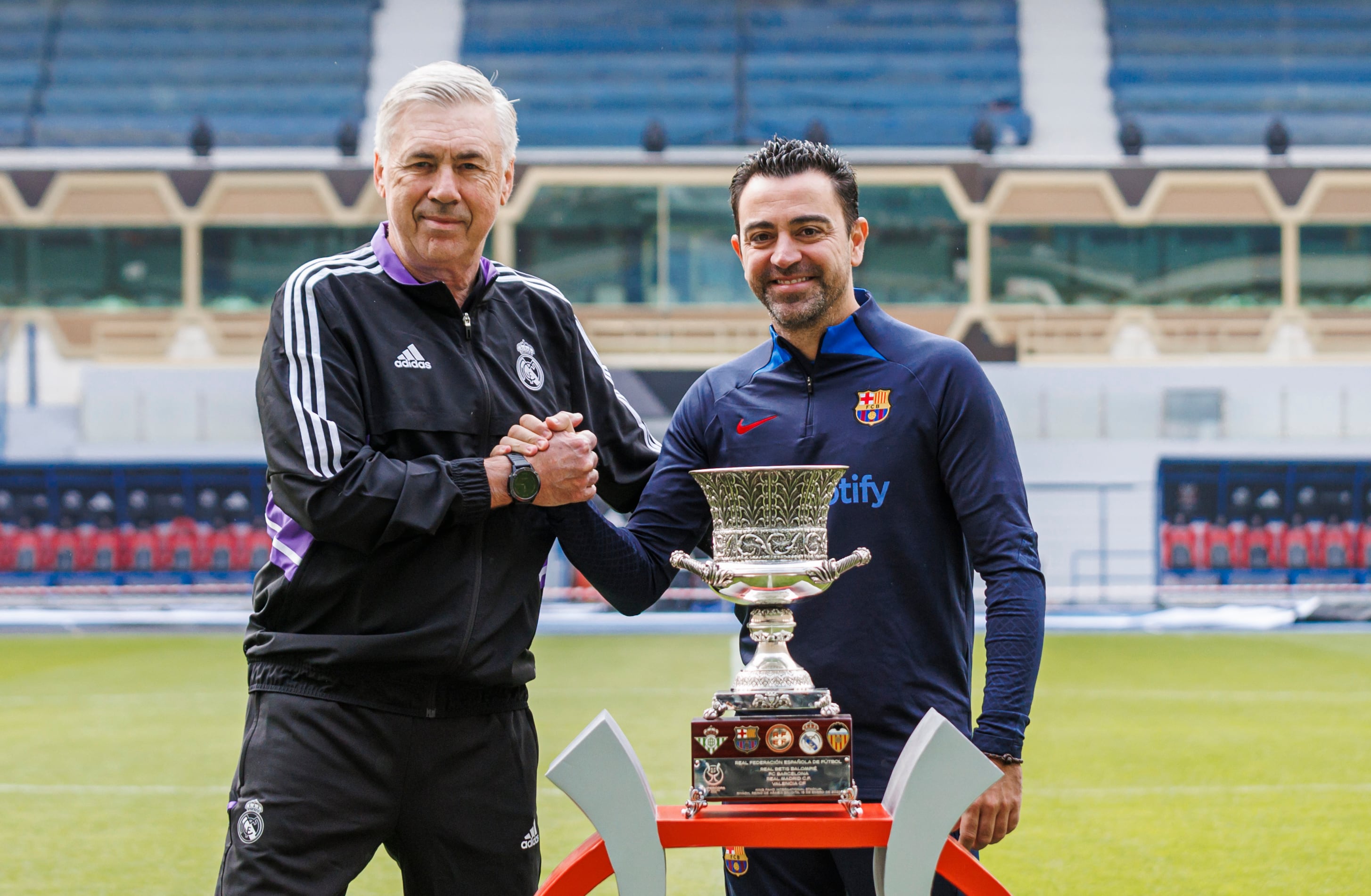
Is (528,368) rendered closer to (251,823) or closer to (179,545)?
(251,823)

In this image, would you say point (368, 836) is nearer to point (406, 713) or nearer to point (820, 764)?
point (406, 713)

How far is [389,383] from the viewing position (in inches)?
91.5

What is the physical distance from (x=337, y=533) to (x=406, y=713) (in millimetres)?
346

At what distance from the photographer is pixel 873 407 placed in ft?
7.87

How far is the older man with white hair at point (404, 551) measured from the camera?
221 cm

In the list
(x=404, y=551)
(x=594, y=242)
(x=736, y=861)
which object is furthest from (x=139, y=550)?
(x=736, y=861)

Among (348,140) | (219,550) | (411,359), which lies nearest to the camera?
(411,359)

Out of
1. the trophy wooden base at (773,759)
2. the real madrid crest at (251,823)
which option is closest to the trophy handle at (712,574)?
the trophy wooden base at (773,759)

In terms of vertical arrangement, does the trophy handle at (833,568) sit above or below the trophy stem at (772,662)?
above

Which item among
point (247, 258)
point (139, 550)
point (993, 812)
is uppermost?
point (247, 258)

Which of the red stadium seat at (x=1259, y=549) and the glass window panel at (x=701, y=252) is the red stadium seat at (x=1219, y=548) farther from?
the glass window panel at (x=701, y=252)

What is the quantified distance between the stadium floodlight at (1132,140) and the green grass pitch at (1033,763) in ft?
42.0

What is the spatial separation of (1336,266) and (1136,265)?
314cm

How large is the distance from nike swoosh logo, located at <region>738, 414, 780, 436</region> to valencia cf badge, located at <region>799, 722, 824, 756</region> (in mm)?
697
